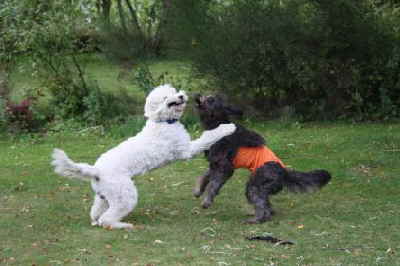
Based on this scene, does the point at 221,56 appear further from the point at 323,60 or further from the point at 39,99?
the point at 39,99

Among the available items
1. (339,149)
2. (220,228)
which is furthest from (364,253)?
(339,149)

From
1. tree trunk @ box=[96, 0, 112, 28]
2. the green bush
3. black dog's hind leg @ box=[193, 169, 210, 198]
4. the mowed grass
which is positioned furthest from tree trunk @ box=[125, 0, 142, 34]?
black dog's hind leg @ box=[193, 169, 210, 198]

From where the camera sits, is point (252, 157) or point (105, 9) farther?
point (105, 9)

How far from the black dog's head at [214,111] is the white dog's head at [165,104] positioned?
297 millimetres

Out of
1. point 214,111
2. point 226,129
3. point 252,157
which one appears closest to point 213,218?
point 252,157

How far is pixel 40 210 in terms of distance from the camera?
8.08 meters

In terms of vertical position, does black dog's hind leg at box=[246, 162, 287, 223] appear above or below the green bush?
below

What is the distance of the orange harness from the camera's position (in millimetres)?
7285

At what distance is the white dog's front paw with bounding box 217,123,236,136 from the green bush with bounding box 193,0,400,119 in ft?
20.2

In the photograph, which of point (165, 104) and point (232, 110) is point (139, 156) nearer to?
point (165, 104)

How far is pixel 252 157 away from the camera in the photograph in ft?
24.0

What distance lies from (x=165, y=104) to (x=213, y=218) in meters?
1.31

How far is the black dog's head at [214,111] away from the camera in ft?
24.1

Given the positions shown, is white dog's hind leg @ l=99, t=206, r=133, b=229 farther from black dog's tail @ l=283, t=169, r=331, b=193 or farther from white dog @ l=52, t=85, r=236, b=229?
black dog's tail @ l=283, t=169, r=331, b=193
